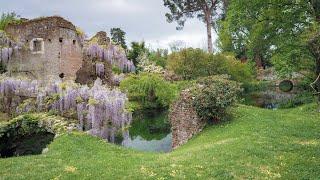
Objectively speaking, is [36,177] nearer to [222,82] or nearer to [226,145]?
[226,145]

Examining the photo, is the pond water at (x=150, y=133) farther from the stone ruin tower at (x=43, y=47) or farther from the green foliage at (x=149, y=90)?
the stone ruin tower at (x=43, y=47)

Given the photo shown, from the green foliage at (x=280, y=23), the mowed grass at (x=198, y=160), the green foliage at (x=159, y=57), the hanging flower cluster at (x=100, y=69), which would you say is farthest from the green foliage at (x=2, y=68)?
the green foliage at (x=159, y=57)

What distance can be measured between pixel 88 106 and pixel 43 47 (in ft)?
46.2

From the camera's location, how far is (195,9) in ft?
173

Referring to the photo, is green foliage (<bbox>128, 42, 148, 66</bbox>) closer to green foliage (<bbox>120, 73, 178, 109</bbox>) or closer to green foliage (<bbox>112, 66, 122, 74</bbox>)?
green foliage (<bbox>112, 66, 122, 74</bbox>)

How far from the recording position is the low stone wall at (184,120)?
22.8 m

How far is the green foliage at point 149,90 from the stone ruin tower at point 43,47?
689cm

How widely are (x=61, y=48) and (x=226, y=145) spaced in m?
19.8

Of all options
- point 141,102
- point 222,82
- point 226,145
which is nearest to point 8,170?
point 226,145

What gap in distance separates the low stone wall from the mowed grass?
315 cm

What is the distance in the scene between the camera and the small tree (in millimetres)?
52094

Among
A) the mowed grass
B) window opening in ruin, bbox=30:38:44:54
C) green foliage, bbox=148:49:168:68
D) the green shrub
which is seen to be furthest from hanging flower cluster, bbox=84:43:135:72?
green foliage, bbox=148:49:168:68

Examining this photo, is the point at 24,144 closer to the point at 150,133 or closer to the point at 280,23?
the point at 150,133

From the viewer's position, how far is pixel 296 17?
70.0ft
